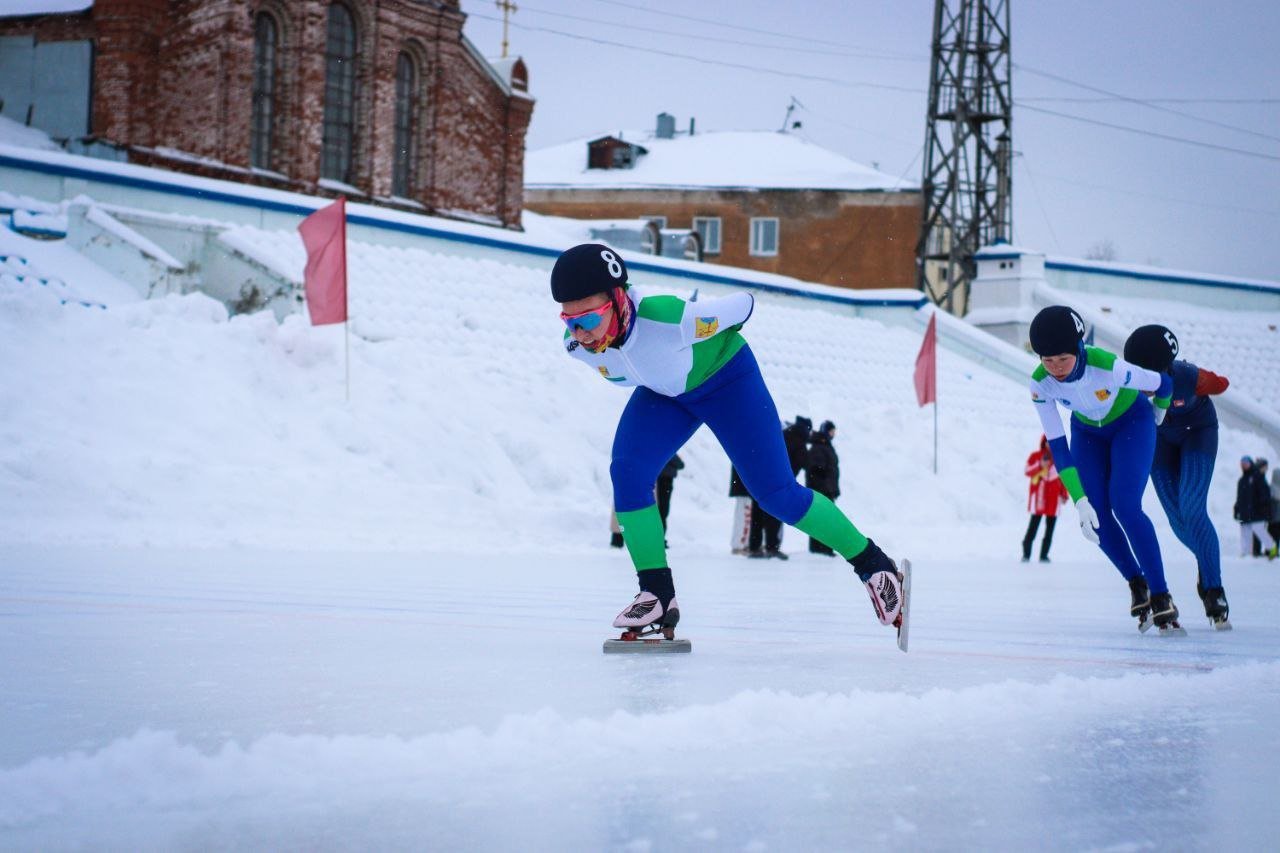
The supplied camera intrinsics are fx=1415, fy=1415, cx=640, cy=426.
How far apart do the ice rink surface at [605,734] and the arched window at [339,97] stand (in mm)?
27177

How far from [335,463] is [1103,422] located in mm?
9492

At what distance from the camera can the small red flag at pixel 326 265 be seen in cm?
1680

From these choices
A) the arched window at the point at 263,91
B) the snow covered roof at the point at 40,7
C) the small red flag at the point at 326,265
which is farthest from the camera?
the arched window at the point at 263,91

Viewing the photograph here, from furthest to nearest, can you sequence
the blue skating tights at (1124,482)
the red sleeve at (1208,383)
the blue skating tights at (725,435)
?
the red sleeve at (1208,383) → the blue skating tights at (1124,482) → the blue skating tights at (725,435)

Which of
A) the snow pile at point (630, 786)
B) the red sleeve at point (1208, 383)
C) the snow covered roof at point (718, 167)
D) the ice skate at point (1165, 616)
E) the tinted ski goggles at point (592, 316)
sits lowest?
the ice skate at point (1165, 616)

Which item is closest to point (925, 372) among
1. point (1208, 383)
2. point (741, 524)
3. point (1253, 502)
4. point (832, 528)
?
Answer: point (1253, 502)

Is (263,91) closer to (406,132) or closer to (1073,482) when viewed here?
(406,132)

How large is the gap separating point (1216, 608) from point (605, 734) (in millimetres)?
4720

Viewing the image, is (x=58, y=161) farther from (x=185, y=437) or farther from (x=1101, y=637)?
(x=1101, y=637)

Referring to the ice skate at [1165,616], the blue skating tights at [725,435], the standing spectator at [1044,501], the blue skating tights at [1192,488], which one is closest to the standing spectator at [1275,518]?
the standing spectator at [1044,501]

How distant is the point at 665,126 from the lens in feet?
190

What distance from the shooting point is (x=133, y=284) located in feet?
61.6

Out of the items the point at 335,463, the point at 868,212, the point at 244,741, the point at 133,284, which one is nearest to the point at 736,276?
the point at 133,284

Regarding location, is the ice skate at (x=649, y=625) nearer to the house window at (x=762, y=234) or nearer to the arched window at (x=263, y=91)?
the arched window at (x=263, y=91)
